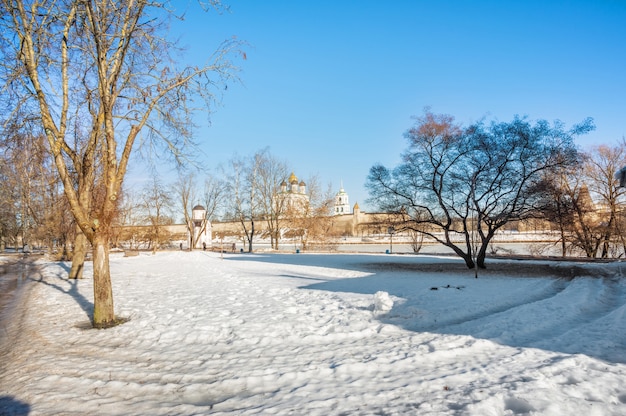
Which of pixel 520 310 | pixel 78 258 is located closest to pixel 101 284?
pixel 520 310

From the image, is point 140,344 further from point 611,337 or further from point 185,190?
point 185,190

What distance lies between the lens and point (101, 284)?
6.74 meters

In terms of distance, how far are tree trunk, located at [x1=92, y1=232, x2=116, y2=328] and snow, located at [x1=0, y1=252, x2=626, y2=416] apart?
0.36 metres

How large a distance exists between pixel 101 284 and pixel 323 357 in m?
4.65

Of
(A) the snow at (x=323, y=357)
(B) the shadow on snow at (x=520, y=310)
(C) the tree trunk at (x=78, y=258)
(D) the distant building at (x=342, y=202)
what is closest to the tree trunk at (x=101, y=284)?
(A) the snow at (x=323, y=357)

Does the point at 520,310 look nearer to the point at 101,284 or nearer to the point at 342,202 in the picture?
the point at 101,284

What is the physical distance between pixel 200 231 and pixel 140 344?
122 ft

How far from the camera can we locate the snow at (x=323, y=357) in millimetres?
3334

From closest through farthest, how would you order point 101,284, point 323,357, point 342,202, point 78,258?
point 323,357 → point 101,284 → point 78,258 → point 342,202

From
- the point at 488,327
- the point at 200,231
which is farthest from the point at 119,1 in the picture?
the point at 200,231

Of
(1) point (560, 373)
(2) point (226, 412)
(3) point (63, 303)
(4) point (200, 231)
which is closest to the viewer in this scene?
(2) point (226, 412)

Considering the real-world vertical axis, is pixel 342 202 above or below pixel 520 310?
above

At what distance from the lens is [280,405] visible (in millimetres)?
3322

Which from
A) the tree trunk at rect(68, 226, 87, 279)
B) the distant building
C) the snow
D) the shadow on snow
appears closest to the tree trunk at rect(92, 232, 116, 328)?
the snow
